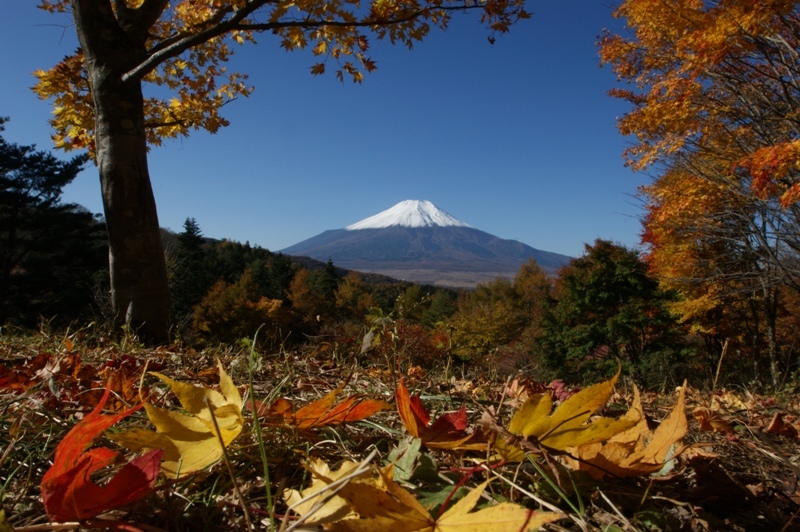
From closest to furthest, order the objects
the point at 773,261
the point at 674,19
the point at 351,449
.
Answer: the point at 351,449
the point at 674,19
the point at 773,261

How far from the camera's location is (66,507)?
40 cm

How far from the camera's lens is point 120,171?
292 cm

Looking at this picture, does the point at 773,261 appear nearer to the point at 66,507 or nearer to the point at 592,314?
the point at 66,507

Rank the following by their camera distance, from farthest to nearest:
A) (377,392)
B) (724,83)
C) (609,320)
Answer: (609,320), (724,83), (377,392)

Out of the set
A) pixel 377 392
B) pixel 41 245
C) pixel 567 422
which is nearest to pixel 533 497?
pixel 567 422

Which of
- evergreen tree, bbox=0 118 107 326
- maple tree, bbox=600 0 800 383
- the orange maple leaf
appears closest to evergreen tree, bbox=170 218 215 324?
evergreen tree, bbox=0 118 107 326

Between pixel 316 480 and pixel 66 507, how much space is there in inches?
8.8

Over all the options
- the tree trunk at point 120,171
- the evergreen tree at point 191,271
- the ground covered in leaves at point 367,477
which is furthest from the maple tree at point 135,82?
the evergreen tree at point 191,271

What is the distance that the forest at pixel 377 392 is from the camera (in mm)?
470

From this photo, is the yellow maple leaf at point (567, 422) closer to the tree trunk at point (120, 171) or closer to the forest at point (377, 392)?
the forest at point (377, 392)

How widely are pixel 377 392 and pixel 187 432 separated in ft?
2.17

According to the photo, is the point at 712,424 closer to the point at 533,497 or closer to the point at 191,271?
the point at 533,497

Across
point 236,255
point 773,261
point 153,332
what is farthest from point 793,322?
point 236,255

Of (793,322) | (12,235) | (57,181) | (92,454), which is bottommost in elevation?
(793,322)
